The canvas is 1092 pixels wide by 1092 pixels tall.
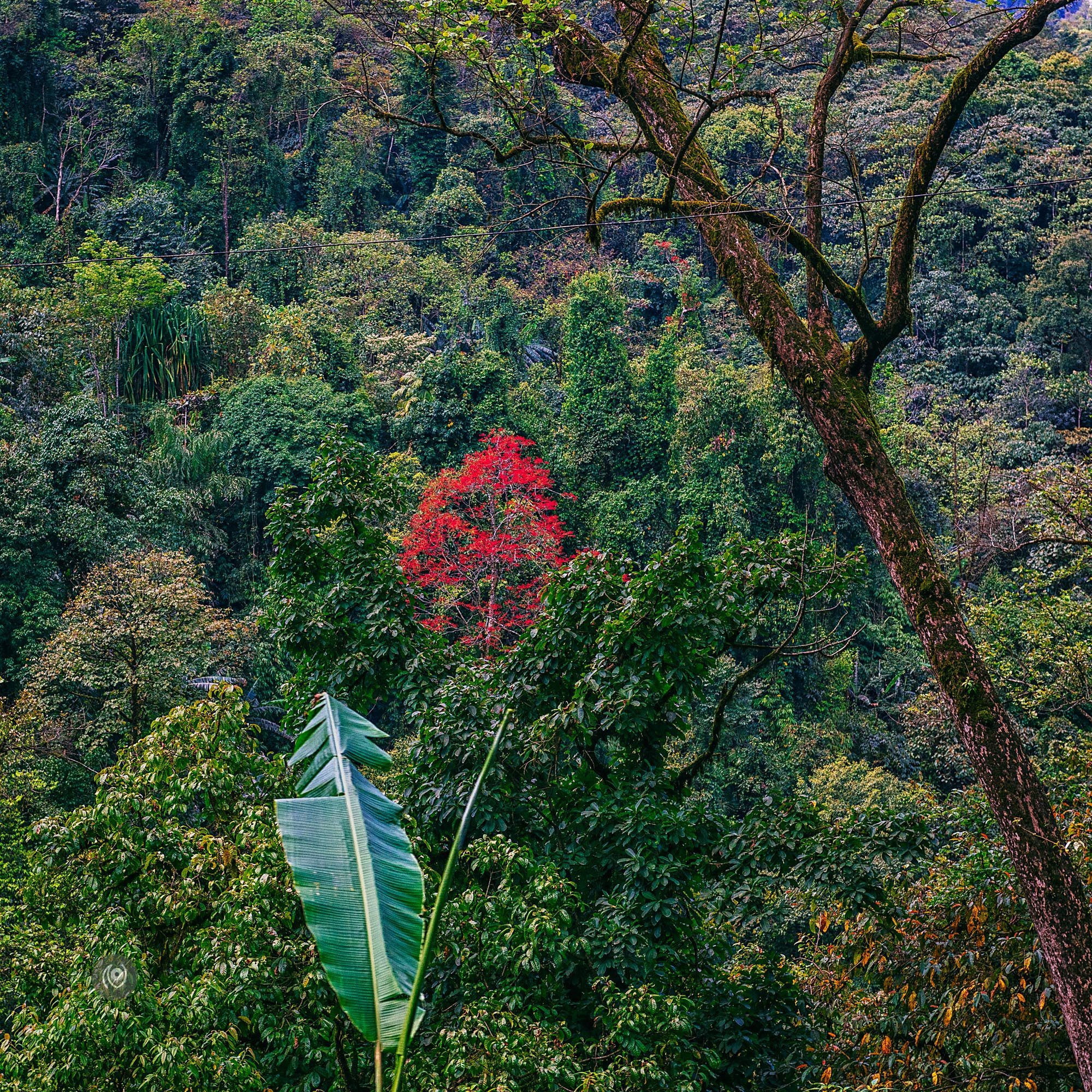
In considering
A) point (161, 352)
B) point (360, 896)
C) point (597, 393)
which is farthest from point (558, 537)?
point (360, 896)

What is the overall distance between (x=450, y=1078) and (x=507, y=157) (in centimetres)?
376

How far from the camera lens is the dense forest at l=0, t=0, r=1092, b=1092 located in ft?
13.4

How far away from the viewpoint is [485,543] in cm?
1425

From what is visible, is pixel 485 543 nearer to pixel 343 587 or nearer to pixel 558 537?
pixel 558 537

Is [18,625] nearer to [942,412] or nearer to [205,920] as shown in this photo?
[205,920]

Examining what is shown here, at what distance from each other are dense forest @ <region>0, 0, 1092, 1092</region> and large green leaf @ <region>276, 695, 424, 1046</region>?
102mm

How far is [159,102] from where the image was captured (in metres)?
22.2

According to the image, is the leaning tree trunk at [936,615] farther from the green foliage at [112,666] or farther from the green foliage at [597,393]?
the green foliage at [597,393]

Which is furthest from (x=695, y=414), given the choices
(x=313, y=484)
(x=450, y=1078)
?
(x=450, y=1078)

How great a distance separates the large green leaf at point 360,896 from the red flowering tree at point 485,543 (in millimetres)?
10814

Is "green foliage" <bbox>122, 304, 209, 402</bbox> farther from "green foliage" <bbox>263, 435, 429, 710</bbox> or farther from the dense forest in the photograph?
"green foliage" <bbox>263, 435, 429, 710</bbox>

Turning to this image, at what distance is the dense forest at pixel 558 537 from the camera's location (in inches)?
160

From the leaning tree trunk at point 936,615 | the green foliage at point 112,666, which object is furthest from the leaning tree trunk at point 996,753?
the green foliage at point 112,666

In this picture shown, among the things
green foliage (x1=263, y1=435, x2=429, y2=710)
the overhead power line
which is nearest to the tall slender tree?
the overhead power line
